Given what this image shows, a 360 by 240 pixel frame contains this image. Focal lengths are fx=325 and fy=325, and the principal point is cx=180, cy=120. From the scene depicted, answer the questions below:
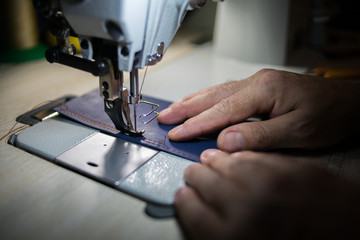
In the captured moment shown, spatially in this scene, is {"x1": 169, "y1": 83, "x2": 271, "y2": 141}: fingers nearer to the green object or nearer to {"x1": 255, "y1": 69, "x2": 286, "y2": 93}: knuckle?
{"x1": 255, "y1": 69, "x2": 286, "y2": 93}: knuckle

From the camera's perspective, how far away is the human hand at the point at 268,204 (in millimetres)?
585

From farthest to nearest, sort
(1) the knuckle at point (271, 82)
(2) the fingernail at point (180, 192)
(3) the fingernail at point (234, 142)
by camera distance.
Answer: (1) the knuckle at point (271, 82), (3) the fingernail at point (234, 142), (2) the fingernail at point (180, 192)

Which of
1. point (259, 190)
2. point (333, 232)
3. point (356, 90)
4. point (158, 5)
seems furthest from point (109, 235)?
point (356, 90)

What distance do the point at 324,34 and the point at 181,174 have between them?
148cm

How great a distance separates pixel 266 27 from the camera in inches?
59.9

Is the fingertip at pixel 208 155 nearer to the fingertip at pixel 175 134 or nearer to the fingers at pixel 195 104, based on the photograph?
the fingertip at pixel 175 134

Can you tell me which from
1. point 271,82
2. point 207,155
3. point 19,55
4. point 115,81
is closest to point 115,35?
point 115,81

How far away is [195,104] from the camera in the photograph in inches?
41.6

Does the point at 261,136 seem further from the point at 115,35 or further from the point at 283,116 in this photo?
the point at 115,35

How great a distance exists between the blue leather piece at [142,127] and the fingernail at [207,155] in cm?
3

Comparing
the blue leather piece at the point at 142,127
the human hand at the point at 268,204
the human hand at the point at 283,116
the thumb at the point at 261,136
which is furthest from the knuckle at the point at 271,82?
the human hand at the point at 268,204

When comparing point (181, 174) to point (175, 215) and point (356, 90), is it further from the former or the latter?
point (356, 90)

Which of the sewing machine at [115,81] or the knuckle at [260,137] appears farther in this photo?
the knuckle at [260,137]

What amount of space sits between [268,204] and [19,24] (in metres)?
1.57
